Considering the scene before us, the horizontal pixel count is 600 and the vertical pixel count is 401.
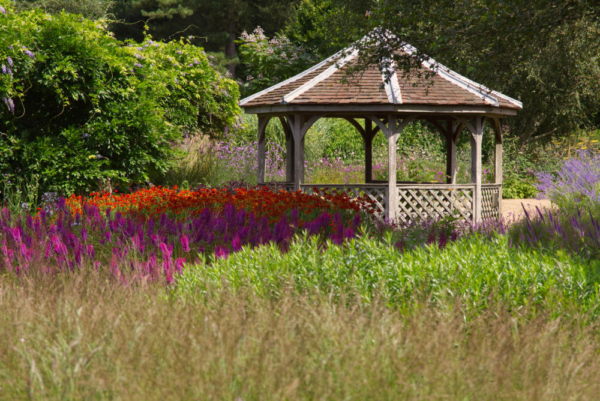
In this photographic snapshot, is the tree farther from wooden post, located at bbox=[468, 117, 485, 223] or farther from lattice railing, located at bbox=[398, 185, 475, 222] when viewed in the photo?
lattice railing, located at bbox=[398, 185, 475, 222]

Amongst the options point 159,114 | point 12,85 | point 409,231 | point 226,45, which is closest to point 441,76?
point 159,114

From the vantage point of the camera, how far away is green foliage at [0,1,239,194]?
348 inches

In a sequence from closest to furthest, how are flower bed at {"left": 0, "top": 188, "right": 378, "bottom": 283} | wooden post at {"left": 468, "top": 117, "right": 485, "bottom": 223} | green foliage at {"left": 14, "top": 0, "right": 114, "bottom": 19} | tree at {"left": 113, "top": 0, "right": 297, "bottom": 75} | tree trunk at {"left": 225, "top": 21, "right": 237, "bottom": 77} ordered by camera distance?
flower bed at {"left": 0, "top": 188, "right": 378, "bottom": 283} → wooden post at {"left": 468, "top": 117, "right": 485, "bottom": 223} → green foliage at {"left": 14, "top": 0, "right": 114, "bottom": 19} → tree at {"left": 113, "top": 0, "right": 297, "bottom": 75} → tree trunk at {"left": 225, "top": 21, "right": 237, "bottom": 77}

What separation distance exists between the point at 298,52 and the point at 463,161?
731 cm

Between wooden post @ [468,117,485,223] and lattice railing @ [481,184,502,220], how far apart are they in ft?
1.11

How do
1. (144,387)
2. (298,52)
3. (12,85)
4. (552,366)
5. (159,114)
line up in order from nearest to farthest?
(144,387)
(552,366)
(12,85)
(159,114)
(298,52)

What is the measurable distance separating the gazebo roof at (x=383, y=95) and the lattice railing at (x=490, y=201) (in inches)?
60.9

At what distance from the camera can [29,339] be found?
9.08 ft

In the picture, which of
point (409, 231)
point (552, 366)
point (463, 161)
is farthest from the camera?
point (463, 161)

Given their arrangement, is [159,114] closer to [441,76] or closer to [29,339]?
[441,76]

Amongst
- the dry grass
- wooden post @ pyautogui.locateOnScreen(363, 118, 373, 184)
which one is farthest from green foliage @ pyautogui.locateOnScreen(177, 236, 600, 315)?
wooden post @ pyautogui.locateOnScreen(363, 118, 373, 184)

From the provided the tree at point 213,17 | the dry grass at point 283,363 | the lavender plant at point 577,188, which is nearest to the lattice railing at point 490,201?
the lavender plant at point 577,188

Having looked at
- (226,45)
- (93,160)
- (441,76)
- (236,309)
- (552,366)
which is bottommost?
(552,366)

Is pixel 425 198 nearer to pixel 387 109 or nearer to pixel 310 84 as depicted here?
pixel 387 109
